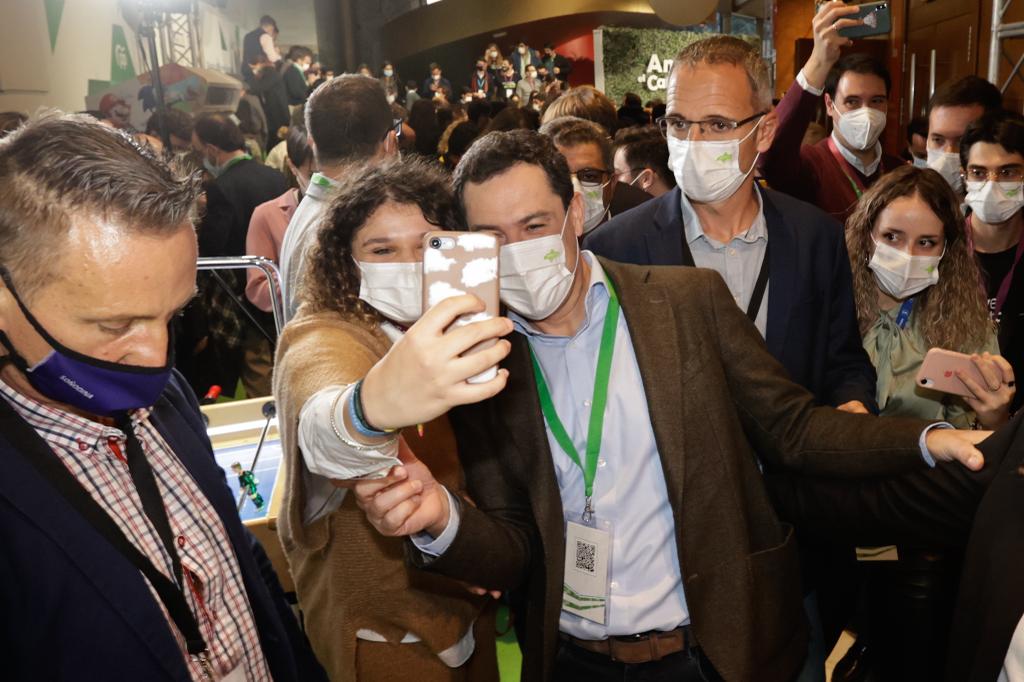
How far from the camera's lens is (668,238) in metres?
2.48

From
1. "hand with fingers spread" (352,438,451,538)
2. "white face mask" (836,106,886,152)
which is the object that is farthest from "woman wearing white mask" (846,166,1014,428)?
"hand with fingers spread" (352,438,451,538)

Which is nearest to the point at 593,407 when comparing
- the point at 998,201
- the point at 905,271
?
the point at 905,271

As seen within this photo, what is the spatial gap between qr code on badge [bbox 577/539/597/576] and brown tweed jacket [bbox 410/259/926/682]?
41 millimetres

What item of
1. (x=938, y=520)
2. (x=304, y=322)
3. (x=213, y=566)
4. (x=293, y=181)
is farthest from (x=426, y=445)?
(x=293, y=181)

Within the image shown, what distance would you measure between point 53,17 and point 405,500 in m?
5.70

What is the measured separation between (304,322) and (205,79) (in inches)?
217

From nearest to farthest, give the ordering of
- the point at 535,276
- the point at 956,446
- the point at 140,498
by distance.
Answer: the point at 140,498 → the point at 956,446 → the point at 535,276

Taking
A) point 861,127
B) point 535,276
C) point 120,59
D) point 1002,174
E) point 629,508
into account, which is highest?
point 120,59

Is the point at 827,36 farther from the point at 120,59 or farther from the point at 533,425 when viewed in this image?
the point at 120,59

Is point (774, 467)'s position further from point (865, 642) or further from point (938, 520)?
point (865, 642)

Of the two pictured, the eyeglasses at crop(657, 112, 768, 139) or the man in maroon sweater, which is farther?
the man in maroon sweater

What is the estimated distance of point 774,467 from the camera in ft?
6.26

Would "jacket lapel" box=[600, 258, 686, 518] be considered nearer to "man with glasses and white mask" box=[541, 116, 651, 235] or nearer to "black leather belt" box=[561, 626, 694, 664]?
"black leather belt" box=[561, 626, 694, 664]

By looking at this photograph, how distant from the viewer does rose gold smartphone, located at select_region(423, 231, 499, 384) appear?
1143 millimetres
